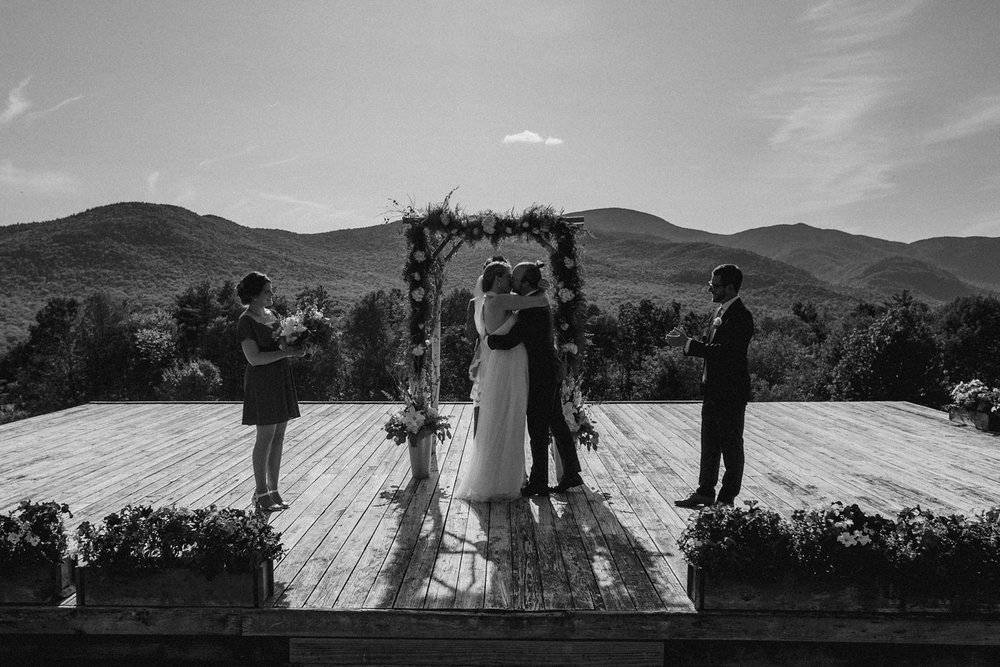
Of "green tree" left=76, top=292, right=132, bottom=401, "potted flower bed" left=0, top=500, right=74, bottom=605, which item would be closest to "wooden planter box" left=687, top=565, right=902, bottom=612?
"potted flower bed" left=0, top=500, right=74, bottom=605

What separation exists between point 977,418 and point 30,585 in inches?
362

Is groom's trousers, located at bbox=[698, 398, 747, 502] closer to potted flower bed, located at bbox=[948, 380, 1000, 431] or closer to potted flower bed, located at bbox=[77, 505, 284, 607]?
potted flower bed, located at bbox=[77, 505, 284, 607]

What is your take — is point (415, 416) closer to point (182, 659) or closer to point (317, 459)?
point (317, 459)

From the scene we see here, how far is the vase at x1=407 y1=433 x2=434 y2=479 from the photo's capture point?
19.4ft

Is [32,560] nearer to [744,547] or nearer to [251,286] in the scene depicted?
[251,286]

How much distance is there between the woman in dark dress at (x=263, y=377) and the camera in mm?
4824

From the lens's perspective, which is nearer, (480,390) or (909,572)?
(909,572)

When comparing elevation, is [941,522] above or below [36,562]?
above

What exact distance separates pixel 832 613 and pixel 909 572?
0.41 m

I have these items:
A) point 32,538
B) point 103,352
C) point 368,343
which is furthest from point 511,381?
point 103,352

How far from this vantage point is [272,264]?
41500 mm

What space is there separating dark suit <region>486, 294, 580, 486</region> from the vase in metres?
0.98

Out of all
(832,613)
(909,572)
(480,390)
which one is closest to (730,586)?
(832,613)

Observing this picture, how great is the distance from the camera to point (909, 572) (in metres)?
3.43
